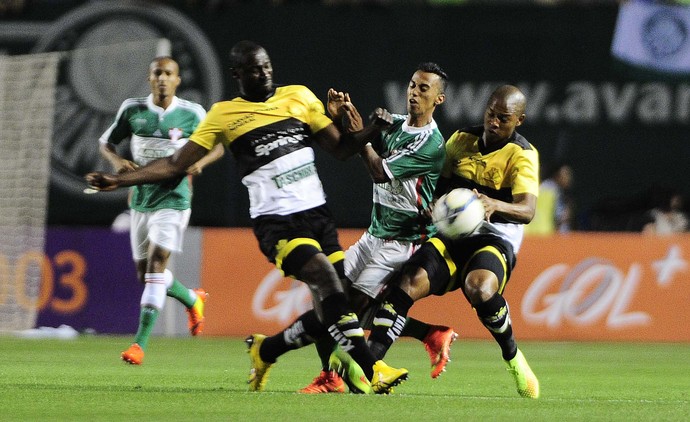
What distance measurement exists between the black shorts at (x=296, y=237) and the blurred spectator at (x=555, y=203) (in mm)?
7962

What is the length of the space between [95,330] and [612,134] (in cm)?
A: 622

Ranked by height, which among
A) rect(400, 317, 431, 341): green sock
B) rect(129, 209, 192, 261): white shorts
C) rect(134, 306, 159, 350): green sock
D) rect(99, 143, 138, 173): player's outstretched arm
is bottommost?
rect(134, 306, 159, 350): green sock

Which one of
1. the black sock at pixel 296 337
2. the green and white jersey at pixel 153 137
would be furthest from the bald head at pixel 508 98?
the green and white jersey at pixel 153 137

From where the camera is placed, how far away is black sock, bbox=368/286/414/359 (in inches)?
318

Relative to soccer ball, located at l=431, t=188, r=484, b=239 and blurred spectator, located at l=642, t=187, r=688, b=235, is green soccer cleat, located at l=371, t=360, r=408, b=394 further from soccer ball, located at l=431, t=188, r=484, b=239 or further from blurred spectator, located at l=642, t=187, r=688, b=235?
blurred spectator, located at l=642, t=187, r=688, b=235

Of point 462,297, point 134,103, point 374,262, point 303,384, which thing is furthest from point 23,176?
point 374,262

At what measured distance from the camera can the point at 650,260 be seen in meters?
15.2

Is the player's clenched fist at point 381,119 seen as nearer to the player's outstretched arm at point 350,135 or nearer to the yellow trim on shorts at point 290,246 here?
the player's outstretched arm at point 350,135

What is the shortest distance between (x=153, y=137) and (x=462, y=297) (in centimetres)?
521

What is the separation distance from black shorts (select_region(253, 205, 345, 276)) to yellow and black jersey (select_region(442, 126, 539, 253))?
0.97 metres

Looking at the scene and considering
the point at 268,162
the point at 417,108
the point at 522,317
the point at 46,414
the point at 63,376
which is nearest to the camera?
the point at 46,414

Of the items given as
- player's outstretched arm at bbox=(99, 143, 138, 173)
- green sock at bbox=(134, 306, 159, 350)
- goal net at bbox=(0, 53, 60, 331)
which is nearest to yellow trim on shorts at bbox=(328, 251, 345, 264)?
player's outstretched arm at bbox=(99, 143, 138, 173)

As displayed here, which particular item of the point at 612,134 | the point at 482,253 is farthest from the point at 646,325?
the point at 482,253

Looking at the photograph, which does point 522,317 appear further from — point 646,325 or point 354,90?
point 354,90
